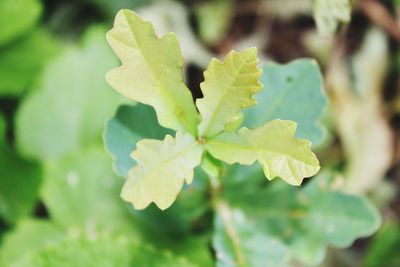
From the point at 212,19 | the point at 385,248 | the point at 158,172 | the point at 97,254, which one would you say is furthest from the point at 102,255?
the point at 212,19

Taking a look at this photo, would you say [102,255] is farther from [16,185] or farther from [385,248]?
[385,248]

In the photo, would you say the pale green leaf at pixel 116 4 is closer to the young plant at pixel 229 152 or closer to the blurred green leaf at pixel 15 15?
the blurred green leaf at pixel 15 15

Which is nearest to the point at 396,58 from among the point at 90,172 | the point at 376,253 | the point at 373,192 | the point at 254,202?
the point at 373,192

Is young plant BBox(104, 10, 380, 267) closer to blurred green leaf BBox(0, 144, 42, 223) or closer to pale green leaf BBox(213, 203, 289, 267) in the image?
pale green leaf BBox(213, 203, 289, 267)

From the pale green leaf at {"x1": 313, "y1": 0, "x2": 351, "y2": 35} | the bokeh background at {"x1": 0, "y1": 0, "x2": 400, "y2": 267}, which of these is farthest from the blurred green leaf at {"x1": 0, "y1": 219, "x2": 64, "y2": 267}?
the pale green leaf at {"x1": 313, "y1": 0, "x2": 351, "y2": 35}

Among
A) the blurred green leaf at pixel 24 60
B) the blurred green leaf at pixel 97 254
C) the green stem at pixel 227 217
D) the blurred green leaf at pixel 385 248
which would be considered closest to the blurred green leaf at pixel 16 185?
the blurred green leaf at pixel 24 60

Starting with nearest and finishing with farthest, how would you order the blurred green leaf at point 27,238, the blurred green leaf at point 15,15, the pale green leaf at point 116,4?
the blurred green leaf at point 27,238, the blurred green leaf at point 15,15, the pale green leaf at point 116,4
